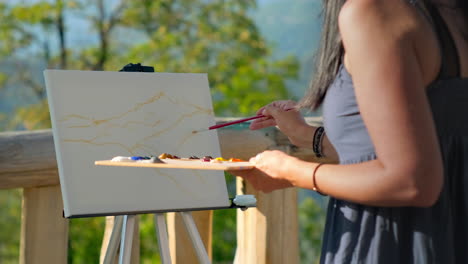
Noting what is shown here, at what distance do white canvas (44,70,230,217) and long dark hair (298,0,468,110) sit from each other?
0.87 m

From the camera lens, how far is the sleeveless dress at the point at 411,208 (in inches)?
57.3

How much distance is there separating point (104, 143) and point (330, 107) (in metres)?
0.96

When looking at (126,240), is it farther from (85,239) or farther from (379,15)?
(85,239)

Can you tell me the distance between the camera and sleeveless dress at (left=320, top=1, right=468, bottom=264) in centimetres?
146

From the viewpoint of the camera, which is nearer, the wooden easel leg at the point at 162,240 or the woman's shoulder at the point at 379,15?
the woman's shoulder at the point at 379,15

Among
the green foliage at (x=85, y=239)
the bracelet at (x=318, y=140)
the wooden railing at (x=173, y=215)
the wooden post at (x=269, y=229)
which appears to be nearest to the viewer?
the bracelet at (x=318, y=140)

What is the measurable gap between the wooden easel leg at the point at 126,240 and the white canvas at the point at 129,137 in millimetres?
28

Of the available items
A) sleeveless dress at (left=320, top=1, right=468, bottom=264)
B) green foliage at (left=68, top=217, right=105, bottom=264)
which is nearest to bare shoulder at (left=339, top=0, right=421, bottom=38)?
sleeveless dress at (left=320, top=1, right=468, bottom=264)

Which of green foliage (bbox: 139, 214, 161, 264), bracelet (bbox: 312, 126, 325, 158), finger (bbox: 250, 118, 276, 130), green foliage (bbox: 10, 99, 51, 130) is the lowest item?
bracelet (bbox: 312, 126, 325, 158)

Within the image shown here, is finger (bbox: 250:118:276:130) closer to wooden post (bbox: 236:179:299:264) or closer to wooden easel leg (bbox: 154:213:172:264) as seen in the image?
wooden easel leg (bbox: 154:213:172:264)

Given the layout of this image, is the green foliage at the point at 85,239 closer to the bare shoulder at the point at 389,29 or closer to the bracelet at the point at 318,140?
the bracelet at the point at 318,140

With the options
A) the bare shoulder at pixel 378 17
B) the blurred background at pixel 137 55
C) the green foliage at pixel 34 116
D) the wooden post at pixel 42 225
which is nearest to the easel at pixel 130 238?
the wooden post at pixel 42 225

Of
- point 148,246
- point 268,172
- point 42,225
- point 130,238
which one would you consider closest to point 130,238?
point 130,238

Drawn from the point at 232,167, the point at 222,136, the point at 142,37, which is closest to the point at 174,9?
the point at 142,37
